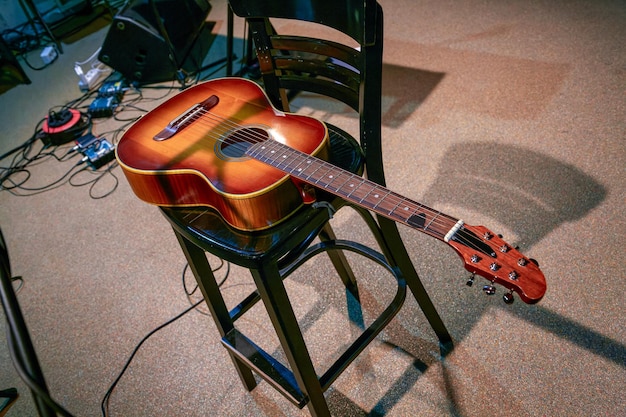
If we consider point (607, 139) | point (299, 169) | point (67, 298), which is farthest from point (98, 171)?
point (607, 139)

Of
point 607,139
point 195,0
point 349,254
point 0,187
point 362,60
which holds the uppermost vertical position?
point 362,60

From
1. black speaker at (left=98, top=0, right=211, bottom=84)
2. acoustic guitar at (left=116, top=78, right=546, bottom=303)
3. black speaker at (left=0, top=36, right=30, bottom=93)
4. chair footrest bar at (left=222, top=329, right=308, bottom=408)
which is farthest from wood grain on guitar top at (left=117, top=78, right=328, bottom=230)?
black speaker at (left=0, top=36, right=30, bottom=93)

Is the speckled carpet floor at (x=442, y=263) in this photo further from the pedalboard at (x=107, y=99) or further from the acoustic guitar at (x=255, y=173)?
the acoustic guitar at (x=255, y=173)

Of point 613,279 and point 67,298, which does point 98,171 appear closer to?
point 67,298

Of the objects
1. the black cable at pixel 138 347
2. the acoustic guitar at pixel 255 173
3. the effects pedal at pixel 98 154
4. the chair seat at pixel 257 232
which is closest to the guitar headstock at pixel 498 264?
the acoustic guitar at pixel 255 173

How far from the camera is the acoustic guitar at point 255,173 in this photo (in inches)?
27.8

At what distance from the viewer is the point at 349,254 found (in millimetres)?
1592

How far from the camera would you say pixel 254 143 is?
91 centimetres

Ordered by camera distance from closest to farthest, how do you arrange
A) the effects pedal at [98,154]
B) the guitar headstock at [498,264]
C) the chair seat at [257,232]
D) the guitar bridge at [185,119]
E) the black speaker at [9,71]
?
the guitar headstock at [498,264], the chair seat at [257,232], the guitar bridge at [185,119], the effects pedal at [98,154], the black speaker at [9,71]

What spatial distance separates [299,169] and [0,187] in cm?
227

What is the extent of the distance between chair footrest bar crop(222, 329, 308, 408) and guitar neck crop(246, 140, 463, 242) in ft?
1.67

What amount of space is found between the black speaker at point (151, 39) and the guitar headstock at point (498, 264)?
240 centimetres

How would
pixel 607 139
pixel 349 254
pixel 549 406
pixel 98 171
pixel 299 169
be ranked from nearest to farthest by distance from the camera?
pixel 299 169 < pixel 549 406 < pixel 349 254 < pixel 607 139 < pixel 98 171

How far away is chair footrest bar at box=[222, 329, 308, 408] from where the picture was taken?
39.9 inches
